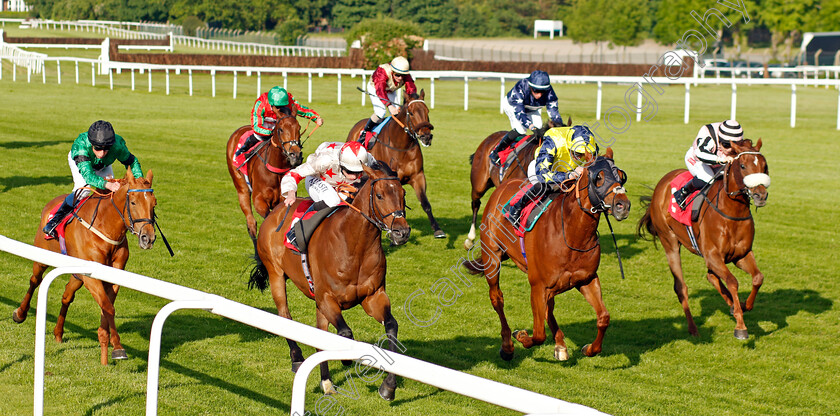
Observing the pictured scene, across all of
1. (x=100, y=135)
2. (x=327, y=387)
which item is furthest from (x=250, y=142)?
(x=327, y=387)

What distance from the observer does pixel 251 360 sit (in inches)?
246

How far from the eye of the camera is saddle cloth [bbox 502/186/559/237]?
6.25 metres

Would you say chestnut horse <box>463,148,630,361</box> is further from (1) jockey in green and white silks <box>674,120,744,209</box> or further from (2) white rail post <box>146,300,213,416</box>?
(2) white rail post <box>146,300,213,416</box>

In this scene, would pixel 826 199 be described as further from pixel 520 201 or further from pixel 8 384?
pixel 8 384

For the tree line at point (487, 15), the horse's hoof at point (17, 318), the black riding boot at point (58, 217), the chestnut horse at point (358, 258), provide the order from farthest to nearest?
the tree line at point (487, 15) < the horse's hoof at point (17, 318) < the black riding boot at point (58, 217) < the chestnut horse at point (358, 258)

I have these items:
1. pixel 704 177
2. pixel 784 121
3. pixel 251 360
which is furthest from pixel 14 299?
pixel 784 121

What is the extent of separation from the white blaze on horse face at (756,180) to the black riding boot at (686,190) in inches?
32.5

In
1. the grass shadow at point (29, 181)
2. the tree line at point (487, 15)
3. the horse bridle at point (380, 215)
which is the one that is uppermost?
the tree line at point (487, 15)

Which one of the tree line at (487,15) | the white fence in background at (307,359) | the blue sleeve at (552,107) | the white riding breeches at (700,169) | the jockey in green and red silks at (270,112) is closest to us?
the white fence in background at (307,359)

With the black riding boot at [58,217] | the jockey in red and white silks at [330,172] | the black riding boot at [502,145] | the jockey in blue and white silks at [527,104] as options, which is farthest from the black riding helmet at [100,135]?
the black riding boot at [502,145]

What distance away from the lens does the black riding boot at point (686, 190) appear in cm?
763

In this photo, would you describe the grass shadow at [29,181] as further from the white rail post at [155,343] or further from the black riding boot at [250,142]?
the white rail post at [155,343]

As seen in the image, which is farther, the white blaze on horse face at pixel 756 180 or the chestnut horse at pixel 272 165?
the chestnut horse at pixel 272 165

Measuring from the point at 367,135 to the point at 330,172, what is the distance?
4.79 m
